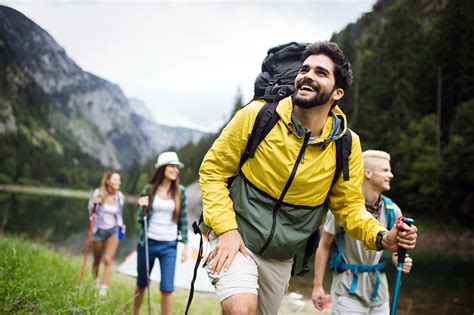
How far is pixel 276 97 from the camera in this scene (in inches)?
128

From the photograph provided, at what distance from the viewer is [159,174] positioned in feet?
23.8

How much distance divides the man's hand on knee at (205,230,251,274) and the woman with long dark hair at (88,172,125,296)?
6830 millimetres

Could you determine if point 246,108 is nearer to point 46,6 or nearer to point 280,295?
point 280,295

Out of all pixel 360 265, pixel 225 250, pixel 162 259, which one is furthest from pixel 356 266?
pixel 162 259

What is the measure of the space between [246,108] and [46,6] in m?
5.02

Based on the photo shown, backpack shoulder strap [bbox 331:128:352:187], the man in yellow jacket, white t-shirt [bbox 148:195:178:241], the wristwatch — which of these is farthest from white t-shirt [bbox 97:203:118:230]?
the wristwatch

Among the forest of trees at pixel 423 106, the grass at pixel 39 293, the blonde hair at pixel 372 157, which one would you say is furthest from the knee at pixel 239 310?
the forest of trees at pixel 423 106

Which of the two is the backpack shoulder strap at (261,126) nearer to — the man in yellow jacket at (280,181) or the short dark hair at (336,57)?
the man in yellow jacket at (280,181)

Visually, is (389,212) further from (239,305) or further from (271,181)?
(239,305)

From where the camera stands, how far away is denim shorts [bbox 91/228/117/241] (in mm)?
9445

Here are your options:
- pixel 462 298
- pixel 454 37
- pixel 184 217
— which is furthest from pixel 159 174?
pixel 454 37

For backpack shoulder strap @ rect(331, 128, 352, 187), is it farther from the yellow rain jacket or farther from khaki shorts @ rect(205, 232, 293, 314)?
khaki shorts @ rect(205, 232, 293, 314)

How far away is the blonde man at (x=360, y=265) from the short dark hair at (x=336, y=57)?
1795mm

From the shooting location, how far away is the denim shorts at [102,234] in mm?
9445
